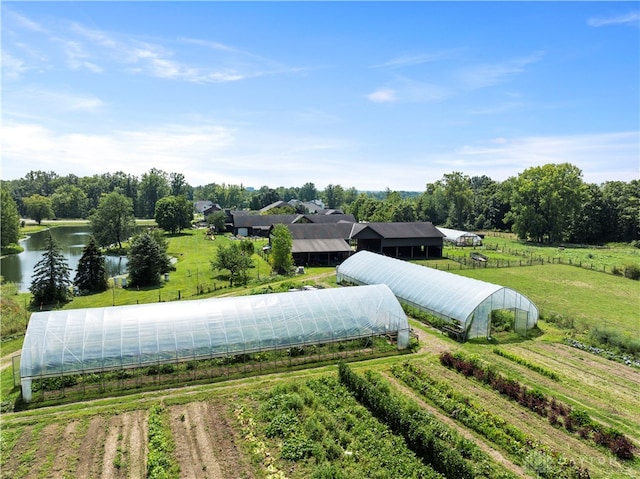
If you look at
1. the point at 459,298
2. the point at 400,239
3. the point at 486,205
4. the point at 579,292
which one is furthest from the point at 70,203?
the point at 579,292

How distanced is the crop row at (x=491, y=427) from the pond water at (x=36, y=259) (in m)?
32.4

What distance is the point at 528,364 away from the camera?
813 inches

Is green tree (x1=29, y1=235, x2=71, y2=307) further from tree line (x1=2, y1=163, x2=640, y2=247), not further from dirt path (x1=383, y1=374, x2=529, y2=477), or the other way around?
tree line (x1=2, y1=163, x2=640, y2=247)

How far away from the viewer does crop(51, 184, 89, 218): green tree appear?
118 metres

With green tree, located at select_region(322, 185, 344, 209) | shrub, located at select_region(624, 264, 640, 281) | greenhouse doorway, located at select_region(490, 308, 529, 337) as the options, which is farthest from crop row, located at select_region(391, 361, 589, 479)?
green tree, located at select_region(322, 185, 344, 209)

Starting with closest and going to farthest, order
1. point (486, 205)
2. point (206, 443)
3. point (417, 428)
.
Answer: point (417, 428), point (206, 443), point (486, 205)

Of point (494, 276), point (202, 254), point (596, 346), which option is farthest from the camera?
point (202, 254)

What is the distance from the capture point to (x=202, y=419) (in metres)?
15.6

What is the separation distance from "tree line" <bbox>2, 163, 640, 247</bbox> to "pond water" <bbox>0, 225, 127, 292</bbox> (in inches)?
218

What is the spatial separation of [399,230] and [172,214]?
50.2 m

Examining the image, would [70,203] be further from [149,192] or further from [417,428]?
[417,428]

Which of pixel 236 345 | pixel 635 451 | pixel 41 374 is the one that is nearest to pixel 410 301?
pixel 236 345

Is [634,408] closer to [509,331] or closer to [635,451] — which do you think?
[635,451]

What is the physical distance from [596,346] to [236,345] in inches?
786
